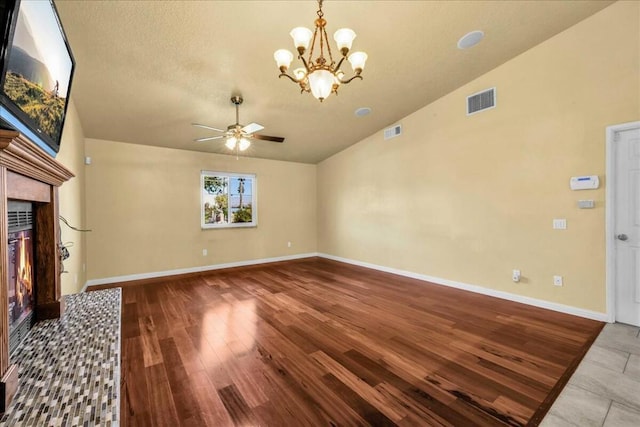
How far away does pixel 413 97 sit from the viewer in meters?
4.38

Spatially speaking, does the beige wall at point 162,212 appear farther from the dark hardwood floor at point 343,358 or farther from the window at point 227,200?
the dark hardwood floor at point 343,358

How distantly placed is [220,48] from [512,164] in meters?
4.00

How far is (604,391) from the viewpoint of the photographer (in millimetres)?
1875

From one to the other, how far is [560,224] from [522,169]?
831 millimetres

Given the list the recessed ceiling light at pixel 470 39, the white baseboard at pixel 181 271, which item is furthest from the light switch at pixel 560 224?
the white baseboard at pixel 181 271

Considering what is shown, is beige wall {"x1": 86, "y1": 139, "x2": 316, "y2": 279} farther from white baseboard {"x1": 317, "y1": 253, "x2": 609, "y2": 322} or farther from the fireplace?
white baseboard {"x1": 317, "y1": 253, "x2": 609, "y2": 322}

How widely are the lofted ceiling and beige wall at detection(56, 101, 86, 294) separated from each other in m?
0.39

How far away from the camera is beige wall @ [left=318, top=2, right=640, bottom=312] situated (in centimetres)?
302

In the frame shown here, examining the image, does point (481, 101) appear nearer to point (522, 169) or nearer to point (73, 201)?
point (522, 169)

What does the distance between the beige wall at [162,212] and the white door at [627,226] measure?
5.80 metres

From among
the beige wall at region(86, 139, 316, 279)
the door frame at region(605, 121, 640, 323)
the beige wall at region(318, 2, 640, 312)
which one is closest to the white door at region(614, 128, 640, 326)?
Answer: the door frame at region(605, 121, 640, 323)

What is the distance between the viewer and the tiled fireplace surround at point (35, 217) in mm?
1381

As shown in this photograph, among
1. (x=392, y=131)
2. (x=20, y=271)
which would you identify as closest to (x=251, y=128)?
(x=20, y=271)

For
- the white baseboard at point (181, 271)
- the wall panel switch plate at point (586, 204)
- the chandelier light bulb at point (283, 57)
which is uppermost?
the chandelier light bulb at point (283, 57)
